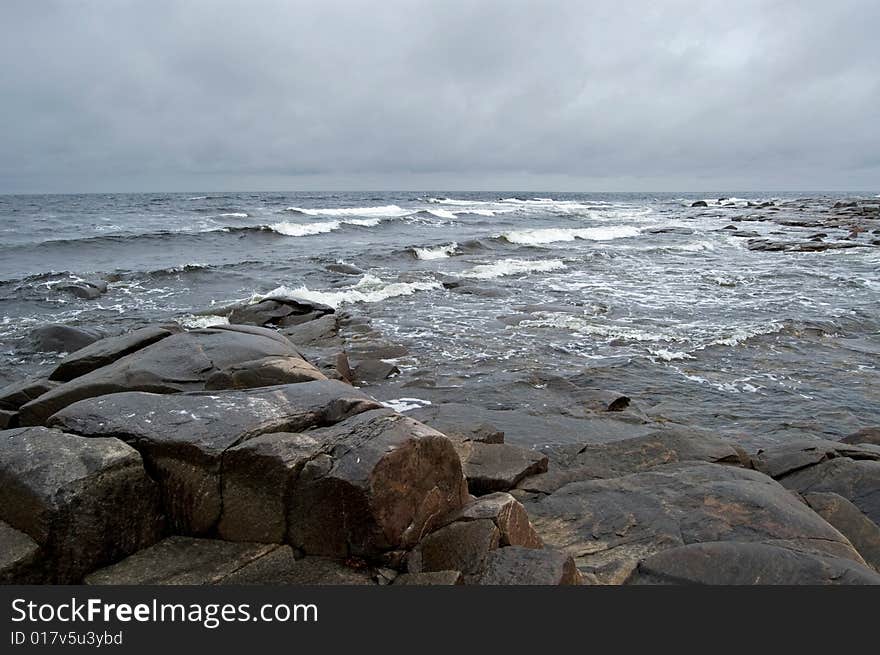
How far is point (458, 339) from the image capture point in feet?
40.8

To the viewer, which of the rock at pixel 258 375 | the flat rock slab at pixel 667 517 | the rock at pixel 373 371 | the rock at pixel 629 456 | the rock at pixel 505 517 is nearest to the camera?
the rock at pixel 505 517

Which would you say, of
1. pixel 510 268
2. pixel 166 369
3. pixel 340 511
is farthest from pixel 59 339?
pixel 510 268

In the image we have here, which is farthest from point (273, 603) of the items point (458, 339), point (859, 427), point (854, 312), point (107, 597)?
point (854, 312)

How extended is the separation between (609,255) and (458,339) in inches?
672

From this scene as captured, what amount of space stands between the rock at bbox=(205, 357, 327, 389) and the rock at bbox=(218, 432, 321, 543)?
2274 millimetres

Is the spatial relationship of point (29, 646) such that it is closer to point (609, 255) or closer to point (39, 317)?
point (39, 317)

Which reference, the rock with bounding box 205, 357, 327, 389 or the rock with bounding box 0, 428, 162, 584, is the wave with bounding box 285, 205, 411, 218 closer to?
the rock with bounding box 205, 357, 327, 389

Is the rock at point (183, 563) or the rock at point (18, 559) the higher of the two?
the rock at point (18, 559)

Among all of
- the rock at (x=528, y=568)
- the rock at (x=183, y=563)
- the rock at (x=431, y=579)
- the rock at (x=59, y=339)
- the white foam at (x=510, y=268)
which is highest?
the white foam at (x=510, y=268)

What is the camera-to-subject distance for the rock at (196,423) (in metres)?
4.14

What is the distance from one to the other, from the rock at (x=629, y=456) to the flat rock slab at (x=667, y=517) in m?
0.29

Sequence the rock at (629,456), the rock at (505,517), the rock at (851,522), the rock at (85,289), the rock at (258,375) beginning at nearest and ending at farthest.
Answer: the rock at (505,517) → the rock at (851,522) → the rock at (629,456) → the rock at (258,375) → the rock at (85,289)

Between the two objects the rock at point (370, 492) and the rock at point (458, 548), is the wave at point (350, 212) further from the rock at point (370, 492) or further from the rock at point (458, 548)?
the rock at point (458, 548)

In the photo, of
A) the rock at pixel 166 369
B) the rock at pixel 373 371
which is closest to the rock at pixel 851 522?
the rock at pixel 166 369
